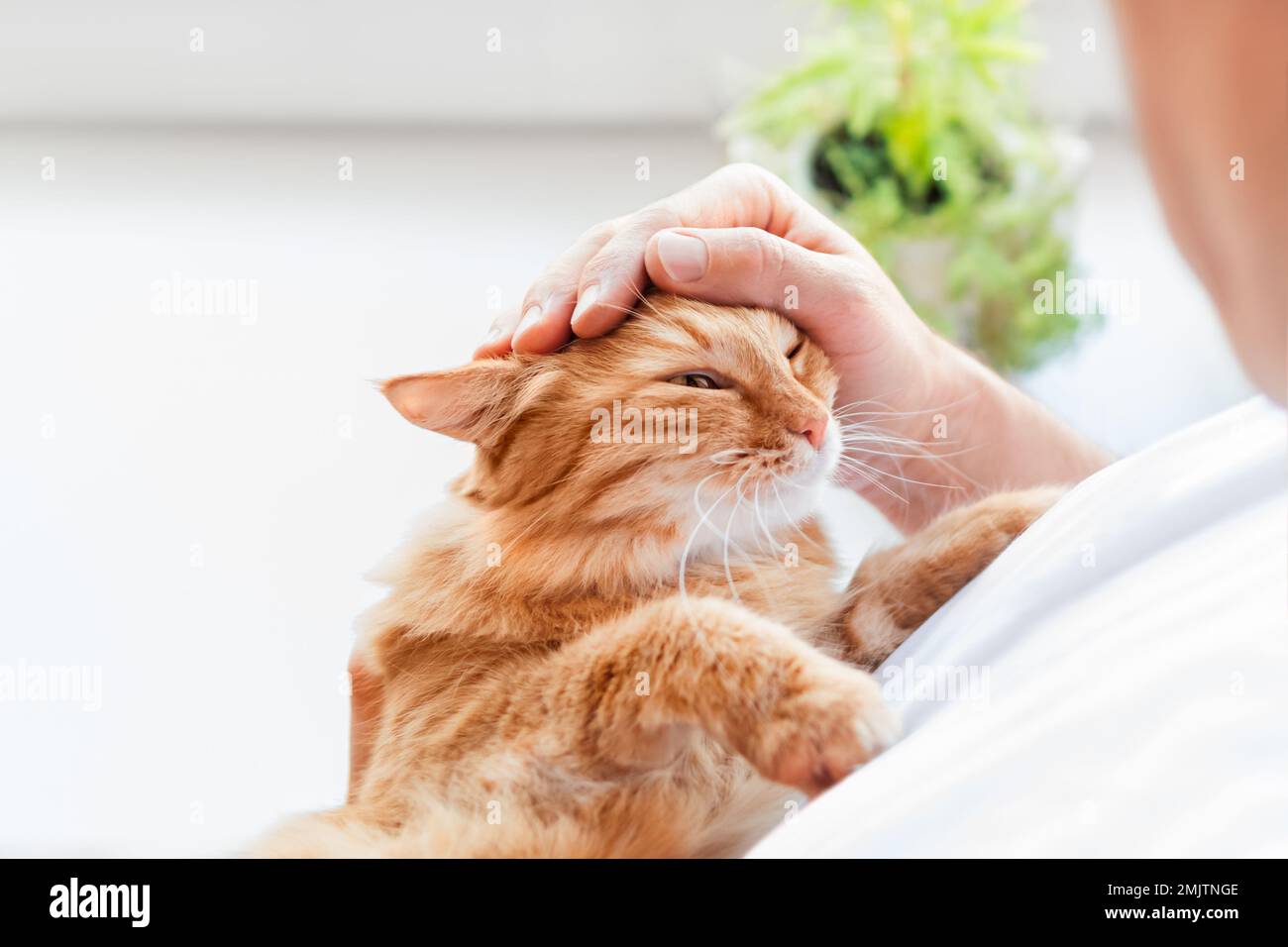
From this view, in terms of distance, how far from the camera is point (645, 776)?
701mm

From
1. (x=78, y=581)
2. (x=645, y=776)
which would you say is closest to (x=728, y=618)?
(x=645, y=776)

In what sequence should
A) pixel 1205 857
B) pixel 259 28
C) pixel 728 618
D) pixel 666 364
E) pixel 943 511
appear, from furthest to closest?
pixel 259 28
pixel 943 511
pixel 666 364
pixel 728 618
pixel 1205 857

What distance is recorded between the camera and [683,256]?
2.48ft

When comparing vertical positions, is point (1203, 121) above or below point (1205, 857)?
above

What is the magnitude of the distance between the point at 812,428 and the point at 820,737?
27 cm

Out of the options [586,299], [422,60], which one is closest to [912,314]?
[586,299]

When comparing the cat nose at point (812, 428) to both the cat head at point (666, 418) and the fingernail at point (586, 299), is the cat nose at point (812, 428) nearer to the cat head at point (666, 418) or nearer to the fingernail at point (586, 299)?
the cat head at point (666, 418)

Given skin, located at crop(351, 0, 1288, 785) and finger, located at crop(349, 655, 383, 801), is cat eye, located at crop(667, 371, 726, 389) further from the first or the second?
finger, located at crop(349, 655, 383, 801)

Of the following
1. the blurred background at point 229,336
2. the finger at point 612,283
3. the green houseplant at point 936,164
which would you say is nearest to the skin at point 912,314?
the finger at point 612,283

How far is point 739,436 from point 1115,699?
0.32 meters

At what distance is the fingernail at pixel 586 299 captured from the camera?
0.77 meters

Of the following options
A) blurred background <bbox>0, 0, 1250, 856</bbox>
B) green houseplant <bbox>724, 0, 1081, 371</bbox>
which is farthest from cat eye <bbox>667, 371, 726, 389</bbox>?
green houseplant <bbox>724, 0, 1081, 371</bbox>
